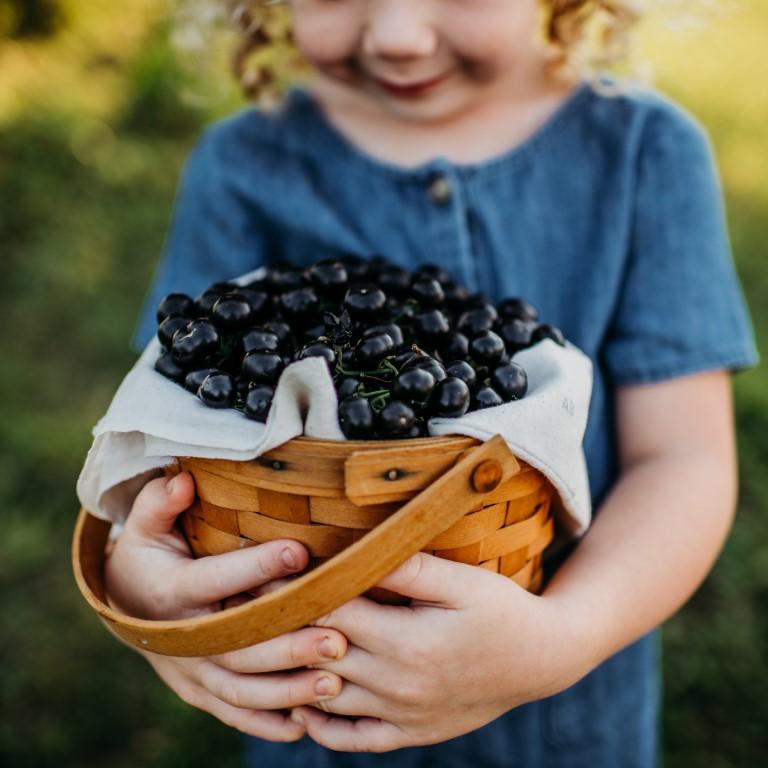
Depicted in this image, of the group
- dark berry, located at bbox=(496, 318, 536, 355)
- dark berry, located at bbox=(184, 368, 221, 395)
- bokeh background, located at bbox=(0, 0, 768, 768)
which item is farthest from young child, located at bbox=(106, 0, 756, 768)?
bokeh background, located at bbox=(0, 0, 768, 768)

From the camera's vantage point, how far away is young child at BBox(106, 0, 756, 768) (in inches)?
38.7

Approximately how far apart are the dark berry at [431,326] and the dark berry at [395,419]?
173mm

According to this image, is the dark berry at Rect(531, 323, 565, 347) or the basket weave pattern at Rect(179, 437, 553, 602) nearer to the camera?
the basket weave pattern at Rect(179, 437, 553, 602)

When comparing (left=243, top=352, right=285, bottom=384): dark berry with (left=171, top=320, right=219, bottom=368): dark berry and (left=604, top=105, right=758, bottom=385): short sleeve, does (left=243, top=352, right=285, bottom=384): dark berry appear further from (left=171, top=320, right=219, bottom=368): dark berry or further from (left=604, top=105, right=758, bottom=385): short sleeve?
(left=604, top=105, right=758, bottom=385): short sleeve

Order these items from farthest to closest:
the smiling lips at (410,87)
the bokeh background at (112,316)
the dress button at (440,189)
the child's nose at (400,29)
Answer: the bokeh background at (112,316) → the dress button at (440,189) → the smiling lips at (410,87) → the child's nose at (400,29)

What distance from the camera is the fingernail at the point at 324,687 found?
0.98 m

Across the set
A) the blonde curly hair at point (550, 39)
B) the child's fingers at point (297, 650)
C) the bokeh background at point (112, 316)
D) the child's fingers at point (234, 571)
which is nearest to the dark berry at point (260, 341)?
the child's fingers at point (234, 571)

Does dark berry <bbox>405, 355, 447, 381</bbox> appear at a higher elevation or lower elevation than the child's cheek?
lower

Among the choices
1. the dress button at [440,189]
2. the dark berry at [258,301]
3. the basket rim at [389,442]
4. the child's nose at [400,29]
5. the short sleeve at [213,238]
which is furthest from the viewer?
the short sleeve at [213,238]

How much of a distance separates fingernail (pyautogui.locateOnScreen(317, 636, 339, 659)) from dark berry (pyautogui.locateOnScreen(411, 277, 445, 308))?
17.7 inches

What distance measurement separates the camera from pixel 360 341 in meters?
0.96

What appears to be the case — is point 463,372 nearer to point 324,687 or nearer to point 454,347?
point 454,347

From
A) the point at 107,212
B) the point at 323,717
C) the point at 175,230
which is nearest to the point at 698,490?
the point at 323,717

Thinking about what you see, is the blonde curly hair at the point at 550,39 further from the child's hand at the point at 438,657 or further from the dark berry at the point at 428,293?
the child's hand at the point at 438,657
